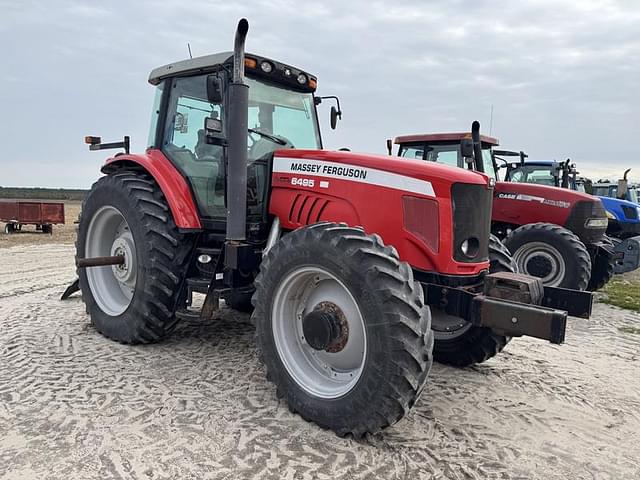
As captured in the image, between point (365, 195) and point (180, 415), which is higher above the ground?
point (365, 195)

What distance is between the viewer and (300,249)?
10.2 ft

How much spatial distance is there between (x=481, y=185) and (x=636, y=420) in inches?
75.1

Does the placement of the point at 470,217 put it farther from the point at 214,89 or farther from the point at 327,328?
the point at 214,89

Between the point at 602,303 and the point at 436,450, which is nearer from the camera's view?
the point at 436,450

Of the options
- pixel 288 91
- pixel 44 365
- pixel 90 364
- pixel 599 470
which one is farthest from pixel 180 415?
pixel 288 91

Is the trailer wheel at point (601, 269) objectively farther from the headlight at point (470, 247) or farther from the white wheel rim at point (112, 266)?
the white wheel rim at point (112, 266)

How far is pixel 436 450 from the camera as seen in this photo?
285cm

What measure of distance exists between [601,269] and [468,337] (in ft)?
16.3

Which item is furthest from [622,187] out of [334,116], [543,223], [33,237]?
[33,237]

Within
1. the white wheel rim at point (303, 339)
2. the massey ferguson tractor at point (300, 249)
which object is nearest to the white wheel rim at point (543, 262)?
the massey ferguson tractor at point (300, 249)

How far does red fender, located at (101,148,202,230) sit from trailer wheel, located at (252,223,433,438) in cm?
124

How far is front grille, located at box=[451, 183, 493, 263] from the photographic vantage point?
133 inches

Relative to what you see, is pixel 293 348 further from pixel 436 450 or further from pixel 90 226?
pixel 90 226

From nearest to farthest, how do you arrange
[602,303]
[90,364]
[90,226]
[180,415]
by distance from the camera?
[180,415] → [90,364] → [90,226] → [602,303]
